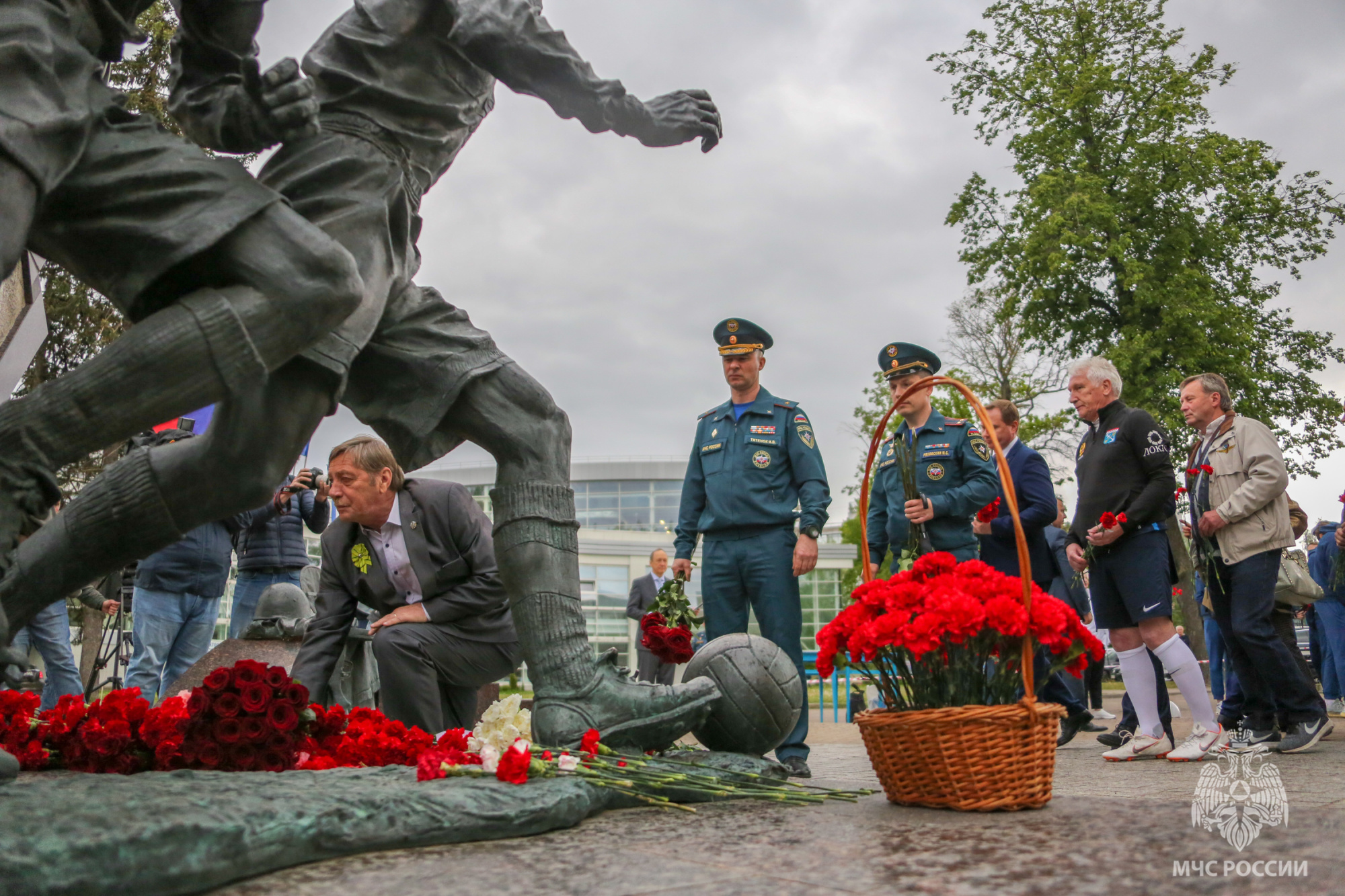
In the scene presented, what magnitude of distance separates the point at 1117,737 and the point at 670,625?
3372 millimetres

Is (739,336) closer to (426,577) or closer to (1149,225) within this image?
(426,577)

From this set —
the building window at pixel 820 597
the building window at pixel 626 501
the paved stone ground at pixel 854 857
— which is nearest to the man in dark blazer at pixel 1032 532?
the paved stone ground at pixel 854 857

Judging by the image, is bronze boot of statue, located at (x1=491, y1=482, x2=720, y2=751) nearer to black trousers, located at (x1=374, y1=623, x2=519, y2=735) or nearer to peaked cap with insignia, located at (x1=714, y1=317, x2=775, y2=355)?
black trousers, located at (x1=374, y1=623, x2=519, y2=735)

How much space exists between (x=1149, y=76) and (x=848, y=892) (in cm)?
2409

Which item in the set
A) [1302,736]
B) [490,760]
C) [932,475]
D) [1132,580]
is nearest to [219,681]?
[490,760]

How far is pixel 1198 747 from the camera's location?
5438 mm

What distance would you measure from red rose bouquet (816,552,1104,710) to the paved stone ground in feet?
1.31

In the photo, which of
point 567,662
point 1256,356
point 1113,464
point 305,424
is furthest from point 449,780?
point 1256,356

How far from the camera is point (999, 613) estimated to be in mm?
3158

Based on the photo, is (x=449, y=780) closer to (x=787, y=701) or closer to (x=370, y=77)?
(x=787, y=701)

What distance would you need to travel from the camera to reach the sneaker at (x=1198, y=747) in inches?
213

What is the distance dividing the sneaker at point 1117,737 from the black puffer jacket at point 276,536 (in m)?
5.00

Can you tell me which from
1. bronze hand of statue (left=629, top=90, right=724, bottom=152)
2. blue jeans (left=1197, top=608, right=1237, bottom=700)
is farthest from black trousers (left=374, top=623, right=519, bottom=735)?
blue jeans (left=1197, top=608, right=1237, bottom=700)

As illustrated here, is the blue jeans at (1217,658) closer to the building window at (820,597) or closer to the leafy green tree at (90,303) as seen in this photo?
the leafy green tree at (90,303)
